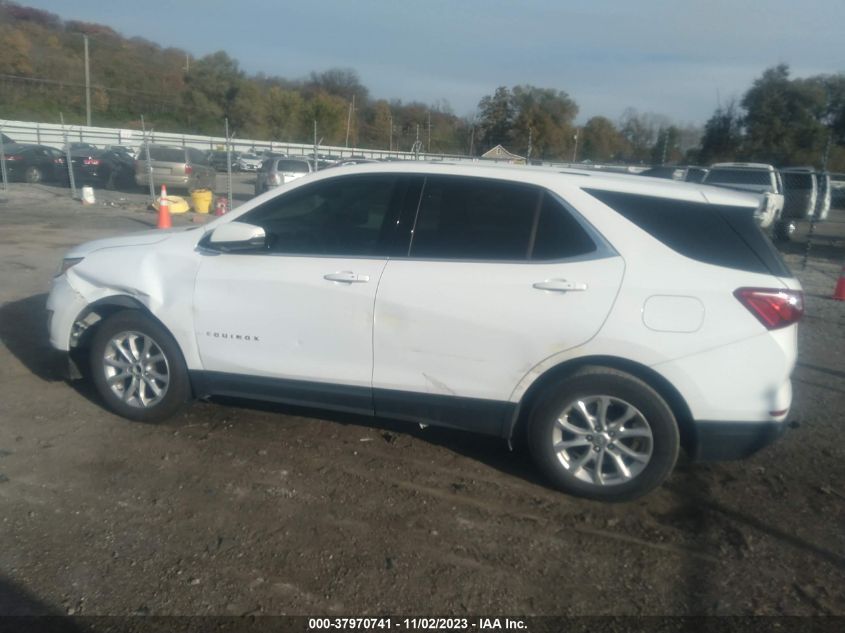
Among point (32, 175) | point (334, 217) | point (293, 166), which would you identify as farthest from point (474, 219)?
point (32, 175)

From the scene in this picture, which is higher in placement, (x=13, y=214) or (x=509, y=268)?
(x=509, y=268)

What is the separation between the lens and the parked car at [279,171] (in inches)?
835

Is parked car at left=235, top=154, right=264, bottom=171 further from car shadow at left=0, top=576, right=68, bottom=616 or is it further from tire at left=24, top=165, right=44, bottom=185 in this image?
car shadow at left=0, top=576, right=68, bottom=616

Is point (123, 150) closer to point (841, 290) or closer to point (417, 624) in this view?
point (841, 290)

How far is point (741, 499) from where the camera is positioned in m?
4.52

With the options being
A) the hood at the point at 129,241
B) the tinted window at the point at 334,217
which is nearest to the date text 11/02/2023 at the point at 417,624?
the tinted window at the point at 334,217

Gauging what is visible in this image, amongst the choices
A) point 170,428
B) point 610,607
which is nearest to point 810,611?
point 610,607

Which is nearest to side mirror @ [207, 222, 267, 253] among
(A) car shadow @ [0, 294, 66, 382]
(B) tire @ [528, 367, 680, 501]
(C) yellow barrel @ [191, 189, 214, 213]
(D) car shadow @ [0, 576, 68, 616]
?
(A) car shadow @ [0, 294, 66, 382]

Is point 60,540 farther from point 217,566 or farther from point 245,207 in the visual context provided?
point 245,207

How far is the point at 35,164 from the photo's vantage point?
85.6 feet

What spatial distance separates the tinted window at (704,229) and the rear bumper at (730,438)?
2.76ft

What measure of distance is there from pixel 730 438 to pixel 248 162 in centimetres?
3959

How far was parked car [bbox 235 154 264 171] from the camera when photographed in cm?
3972

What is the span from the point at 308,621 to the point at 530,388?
1828mm
